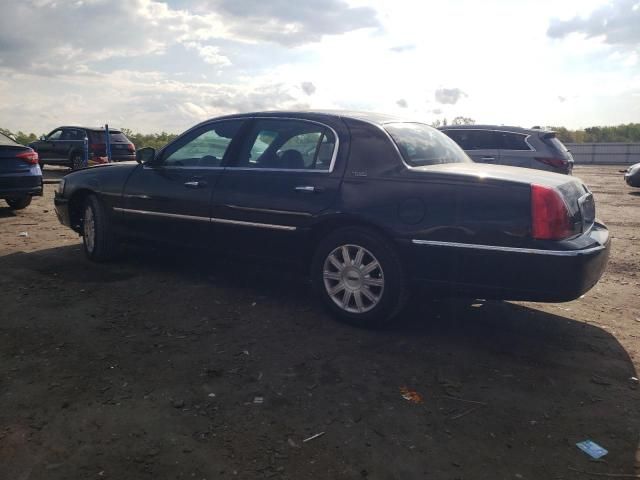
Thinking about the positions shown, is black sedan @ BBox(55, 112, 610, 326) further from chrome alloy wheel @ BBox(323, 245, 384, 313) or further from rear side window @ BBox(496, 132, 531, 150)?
rear side window @ BBox(496, 132, 531, 150)

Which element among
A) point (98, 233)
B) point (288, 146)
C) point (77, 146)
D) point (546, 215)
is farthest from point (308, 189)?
point (77, 146)

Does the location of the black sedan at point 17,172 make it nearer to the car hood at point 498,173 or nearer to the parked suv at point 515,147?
the car hood at point 498,173

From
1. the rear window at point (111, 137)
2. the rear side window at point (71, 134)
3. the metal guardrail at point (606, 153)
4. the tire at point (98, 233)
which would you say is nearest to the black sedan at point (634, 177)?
the tire at point (98, 233)

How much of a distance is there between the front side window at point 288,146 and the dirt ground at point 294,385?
37.1 inches

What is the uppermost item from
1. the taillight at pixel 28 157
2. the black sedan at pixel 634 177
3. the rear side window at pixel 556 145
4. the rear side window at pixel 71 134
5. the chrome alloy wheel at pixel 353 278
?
the rear side window at pixel 71 134

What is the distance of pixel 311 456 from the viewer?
250 centimetres

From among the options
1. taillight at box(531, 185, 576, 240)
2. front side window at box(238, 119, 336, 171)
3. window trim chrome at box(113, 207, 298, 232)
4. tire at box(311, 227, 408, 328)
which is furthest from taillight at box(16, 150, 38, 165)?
taillight at box(531, 185, 576, 240)

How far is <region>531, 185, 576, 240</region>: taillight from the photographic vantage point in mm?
3471

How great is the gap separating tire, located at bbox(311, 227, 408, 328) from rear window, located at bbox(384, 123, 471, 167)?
0.70m

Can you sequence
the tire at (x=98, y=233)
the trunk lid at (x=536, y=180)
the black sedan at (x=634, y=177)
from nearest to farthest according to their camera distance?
the trunk lid at (x=536, y=180) < the tire at (x=98, y=233) < the black sedan at (x=634, y=177)

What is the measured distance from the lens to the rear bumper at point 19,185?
8523 millimetres

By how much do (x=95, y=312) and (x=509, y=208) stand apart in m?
3.24

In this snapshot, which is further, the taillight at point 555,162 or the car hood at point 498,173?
the taillight at point 555,162

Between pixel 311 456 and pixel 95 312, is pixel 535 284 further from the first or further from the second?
pixel 95 312
